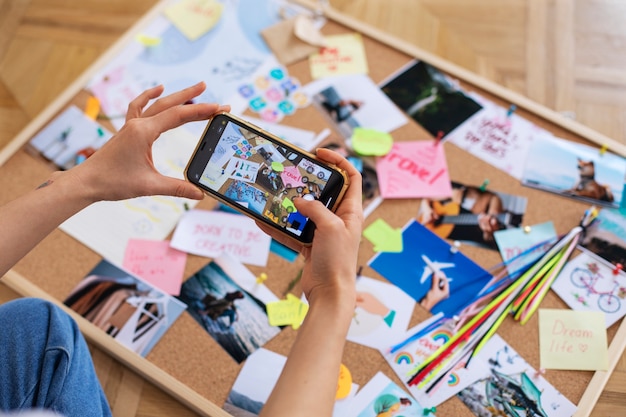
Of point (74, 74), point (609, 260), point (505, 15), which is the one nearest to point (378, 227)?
point (609, 260)

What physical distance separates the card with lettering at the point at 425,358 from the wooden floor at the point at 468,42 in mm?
556

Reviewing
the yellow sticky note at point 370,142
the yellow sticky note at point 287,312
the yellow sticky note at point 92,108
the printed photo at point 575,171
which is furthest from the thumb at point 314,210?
the yellow sticky note at point 92,108

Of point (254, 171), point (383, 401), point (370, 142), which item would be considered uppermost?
point (254, 171)

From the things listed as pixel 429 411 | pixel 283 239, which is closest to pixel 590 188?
pixel 429 411

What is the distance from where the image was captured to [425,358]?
86 cm

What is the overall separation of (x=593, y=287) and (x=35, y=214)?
849 mm

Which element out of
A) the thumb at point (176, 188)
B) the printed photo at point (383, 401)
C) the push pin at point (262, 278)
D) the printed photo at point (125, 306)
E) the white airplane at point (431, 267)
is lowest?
the printed photo at point (383, 401)

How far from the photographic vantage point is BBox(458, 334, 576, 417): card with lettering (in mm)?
829

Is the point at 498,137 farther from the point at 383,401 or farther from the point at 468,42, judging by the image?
the point at 383,401

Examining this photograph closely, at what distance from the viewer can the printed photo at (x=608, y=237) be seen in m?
0.94

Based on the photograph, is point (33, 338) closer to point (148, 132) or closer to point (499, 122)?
point (148, 132)

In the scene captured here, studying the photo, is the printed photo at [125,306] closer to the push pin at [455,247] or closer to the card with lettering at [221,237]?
the card with lettering at [221,237]

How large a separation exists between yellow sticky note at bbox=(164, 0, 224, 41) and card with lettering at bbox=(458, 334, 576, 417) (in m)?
0.87

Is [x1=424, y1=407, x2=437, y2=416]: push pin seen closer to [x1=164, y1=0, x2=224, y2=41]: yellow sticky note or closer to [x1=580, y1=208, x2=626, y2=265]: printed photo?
[x1=580, y1=208, x2=626, y2=265]: printed photo
